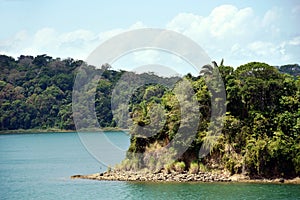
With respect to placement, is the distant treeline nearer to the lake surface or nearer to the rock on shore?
the rock on shore

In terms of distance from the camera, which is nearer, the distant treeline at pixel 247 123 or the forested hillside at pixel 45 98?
the distant treeline at pixel 247 123

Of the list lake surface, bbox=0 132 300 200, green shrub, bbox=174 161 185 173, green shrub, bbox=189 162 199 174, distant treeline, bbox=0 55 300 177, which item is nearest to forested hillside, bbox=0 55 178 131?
lake surface, bbox=0 132 300 200

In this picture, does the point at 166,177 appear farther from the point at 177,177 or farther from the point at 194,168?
the point at 194,168

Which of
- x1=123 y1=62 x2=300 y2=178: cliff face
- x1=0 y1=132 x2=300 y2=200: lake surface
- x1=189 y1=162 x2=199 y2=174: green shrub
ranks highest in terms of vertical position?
x1=123 y1=62 x2=300 y2=178: cliff face

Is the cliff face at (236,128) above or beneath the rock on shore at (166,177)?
above

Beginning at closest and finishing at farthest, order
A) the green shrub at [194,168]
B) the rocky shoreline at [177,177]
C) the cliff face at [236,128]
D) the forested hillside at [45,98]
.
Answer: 1. the rocky shoreline at [177,177]
2. the cliff face at [236,128]
3. the green shrub at [194,168]
4. the forested hillside at [45,98]

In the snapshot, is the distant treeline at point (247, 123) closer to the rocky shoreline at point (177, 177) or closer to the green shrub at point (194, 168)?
the green shrub at point (194, 168)

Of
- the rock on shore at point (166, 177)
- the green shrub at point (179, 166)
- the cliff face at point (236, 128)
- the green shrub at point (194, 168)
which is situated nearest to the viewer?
the cliff face at point (236, 128)

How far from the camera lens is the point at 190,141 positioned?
35.2m

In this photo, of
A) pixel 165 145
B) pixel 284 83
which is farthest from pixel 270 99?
pixel 165 145

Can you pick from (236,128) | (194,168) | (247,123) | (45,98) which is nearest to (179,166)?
(194,168)

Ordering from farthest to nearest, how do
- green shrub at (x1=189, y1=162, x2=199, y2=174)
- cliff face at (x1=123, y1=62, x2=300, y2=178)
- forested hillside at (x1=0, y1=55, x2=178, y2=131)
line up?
forested hillside at (x1=0, y1=55, x2=178, y2=131), green shrub at (x1=189, y1=162, x2=199, y2=174), cliff face at (x1=123, y1=62, x2=300, y2=178)

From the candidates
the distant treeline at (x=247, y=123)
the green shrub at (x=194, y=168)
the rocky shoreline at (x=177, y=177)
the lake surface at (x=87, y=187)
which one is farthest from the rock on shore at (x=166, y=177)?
the lake surface at (x=87, y=187)

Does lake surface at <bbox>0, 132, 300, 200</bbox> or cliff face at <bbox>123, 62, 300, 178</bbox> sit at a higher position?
cliff face at <bbox>123, 62, 300, 178</bbox>
